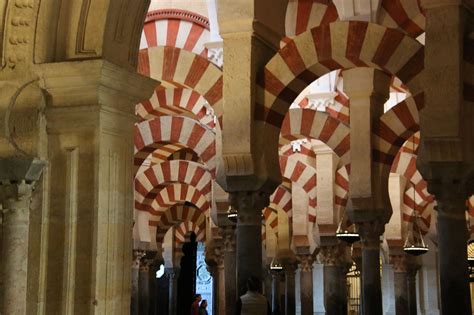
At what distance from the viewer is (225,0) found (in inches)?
329

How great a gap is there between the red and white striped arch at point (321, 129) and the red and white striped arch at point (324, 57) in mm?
2669

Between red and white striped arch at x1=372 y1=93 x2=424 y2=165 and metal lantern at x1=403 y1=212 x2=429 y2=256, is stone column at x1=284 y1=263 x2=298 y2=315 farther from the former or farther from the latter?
red and white striped arch at x1=372 y1=93 x2=424 y2=165

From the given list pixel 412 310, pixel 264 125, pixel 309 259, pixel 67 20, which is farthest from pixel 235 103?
pixel 412 310

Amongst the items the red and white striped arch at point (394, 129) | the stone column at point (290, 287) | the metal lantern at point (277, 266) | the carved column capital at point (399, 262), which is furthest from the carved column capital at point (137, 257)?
the red and white striped arch at point (394, 129)

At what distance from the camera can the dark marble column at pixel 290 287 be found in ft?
54.3

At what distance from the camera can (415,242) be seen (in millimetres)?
13742

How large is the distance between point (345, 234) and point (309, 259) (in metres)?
4.38

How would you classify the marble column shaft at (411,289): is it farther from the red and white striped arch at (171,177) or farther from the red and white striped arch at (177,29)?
the red and white striped arch at (177,29)

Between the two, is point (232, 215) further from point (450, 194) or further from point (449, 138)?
point (449, 138)

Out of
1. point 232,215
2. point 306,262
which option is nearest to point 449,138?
point 232,215

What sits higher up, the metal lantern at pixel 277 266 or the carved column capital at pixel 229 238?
the carved column capital at pixel 229 238

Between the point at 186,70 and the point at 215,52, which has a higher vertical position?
the point at 215,52

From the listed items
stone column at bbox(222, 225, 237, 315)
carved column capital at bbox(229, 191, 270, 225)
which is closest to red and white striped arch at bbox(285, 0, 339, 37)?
carved column capital at bbox(229, 191, 270, 225)

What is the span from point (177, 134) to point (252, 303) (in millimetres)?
6328
